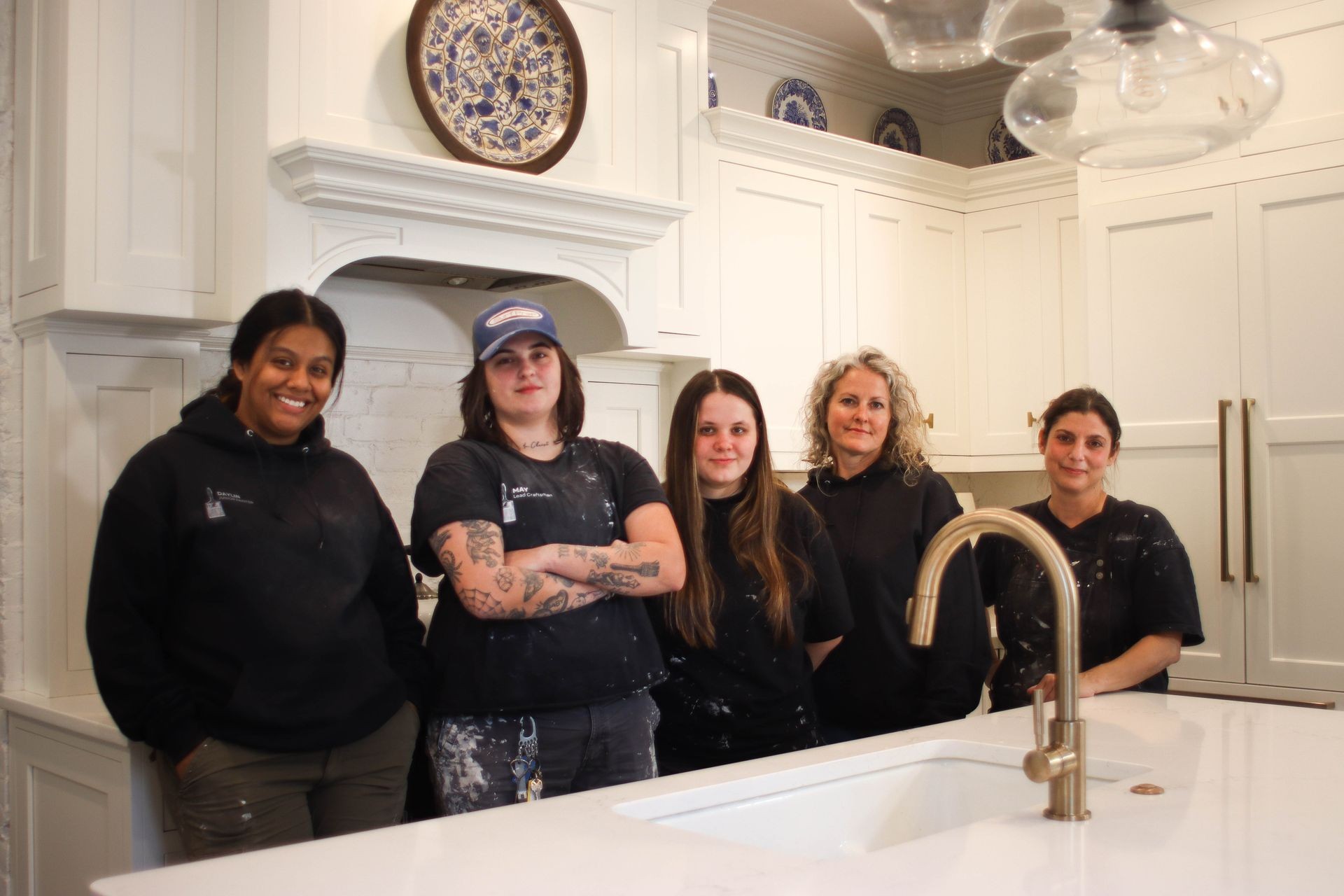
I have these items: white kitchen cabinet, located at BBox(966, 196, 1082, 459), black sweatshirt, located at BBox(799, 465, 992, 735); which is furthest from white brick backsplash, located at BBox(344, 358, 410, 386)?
white kitchen cabinet, located at BBox(966, 196, 1082, 459)

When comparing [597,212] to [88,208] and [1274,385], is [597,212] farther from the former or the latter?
[1274,385]

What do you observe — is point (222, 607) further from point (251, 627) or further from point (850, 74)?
point (850, 74)

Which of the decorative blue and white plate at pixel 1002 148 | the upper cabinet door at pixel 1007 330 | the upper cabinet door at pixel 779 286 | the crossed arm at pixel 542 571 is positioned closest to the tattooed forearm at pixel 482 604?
the crossed arm at pixel 542 571

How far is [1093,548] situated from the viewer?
88.5 inches

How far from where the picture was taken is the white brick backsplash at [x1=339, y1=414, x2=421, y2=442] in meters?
2.87

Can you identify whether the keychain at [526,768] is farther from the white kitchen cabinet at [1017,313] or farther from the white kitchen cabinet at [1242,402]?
the white kitchen cabinet at [1017,313]

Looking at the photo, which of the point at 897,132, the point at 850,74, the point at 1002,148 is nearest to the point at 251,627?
the point at 850,74

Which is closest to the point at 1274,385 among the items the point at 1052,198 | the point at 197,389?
the point at 1052,198

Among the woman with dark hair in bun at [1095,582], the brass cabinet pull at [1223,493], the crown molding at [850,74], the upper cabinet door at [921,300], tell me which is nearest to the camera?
the woman with dark hair in bun at [1095,582]

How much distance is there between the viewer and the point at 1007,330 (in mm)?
4121

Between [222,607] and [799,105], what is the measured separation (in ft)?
9.92

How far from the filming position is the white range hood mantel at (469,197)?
237 cm

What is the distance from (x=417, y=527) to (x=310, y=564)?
18 cm

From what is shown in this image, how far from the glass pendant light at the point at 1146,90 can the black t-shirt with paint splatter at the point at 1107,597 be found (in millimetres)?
1150
